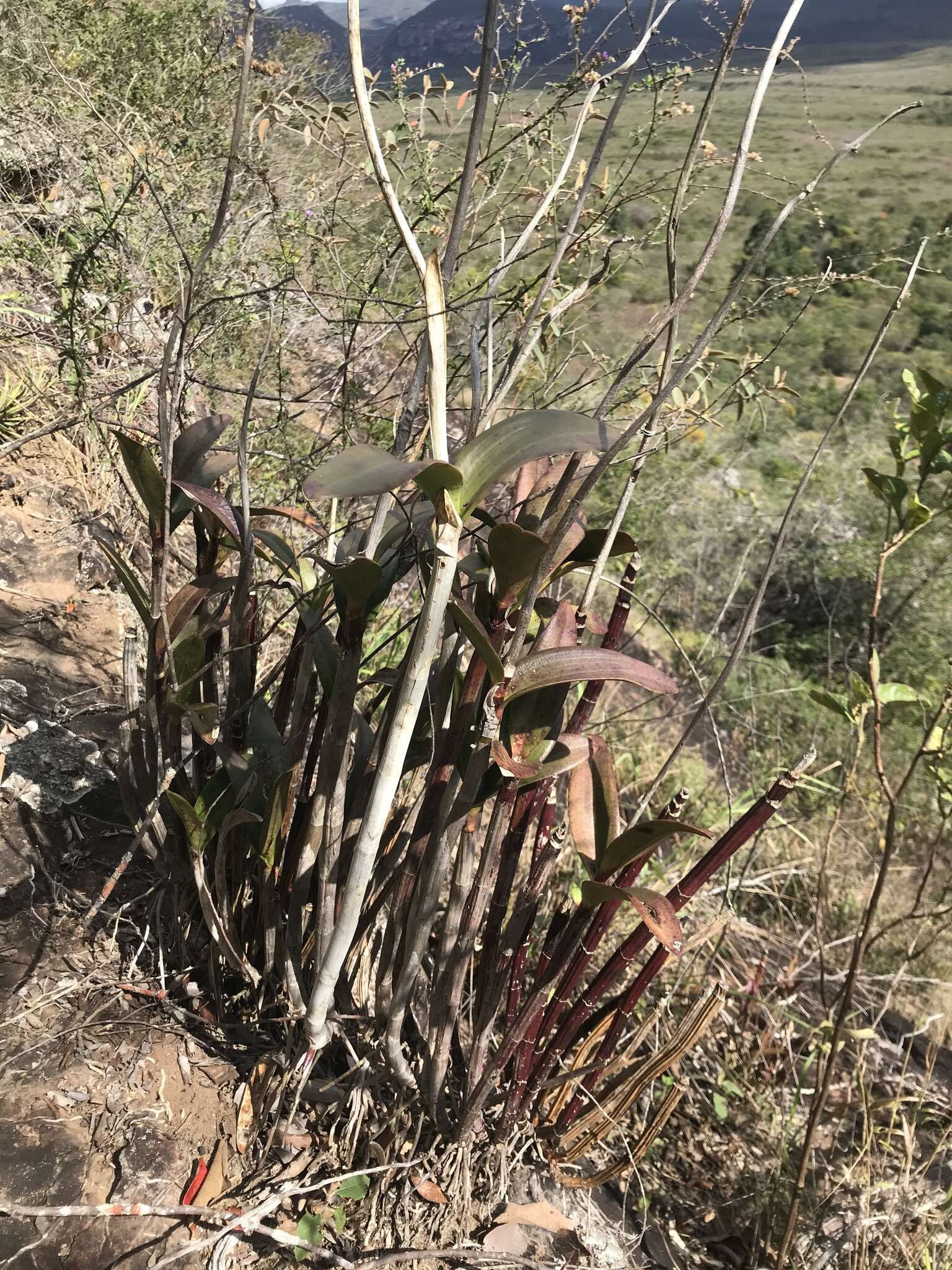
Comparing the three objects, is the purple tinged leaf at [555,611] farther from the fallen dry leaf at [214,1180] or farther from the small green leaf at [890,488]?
the fallen dry leaf at [214,1180]

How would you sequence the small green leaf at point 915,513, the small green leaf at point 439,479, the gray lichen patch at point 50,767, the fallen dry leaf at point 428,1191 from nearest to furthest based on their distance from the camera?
the small green leaf at point 439,479 → the fallen dry leaf at point 428,1191 → the small green leaf at point 915,513 → the gray lichen patch at point 50,767

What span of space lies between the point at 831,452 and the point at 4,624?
8.13 meters

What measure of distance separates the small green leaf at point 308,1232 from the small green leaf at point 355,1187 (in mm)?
41

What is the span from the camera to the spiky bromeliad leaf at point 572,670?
0.78 meters

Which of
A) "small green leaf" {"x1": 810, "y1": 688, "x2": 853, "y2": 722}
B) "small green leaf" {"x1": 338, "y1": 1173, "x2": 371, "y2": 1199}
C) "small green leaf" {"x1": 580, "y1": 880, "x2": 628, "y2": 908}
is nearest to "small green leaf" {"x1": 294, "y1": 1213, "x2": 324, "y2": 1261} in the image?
"small green leaf" {"x1": 338, "y1": 1173, "x2": 371, "y2": 1199}

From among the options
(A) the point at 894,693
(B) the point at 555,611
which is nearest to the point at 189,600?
(B) the point at 555,611

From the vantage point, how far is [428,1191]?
109cm

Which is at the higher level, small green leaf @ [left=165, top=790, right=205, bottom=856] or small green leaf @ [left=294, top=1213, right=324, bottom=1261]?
small green leaf @ [left=165, top=790, right=205, bottom=856]

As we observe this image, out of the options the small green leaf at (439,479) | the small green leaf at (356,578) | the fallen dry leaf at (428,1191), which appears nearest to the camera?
the small green leaf at (439,479)

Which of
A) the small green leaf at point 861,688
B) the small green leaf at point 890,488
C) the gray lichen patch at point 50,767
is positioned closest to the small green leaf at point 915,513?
the small green leaf at point 890,488

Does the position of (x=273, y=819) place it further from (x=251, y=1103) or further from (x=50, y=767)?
(x=50, y=767)

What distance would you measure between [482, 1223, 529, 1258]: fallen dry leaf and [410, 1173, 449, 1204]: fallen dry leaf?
8 centimetres

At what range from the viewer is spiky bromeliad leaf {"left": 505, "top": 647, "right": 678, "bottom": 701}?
78cm

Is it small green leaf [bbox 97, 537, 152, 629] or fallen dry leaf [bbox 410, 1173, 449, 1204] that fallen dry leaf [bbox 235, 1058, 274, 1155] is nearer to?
fallen dry leaf [bbox 410, 1173, 449, 1204]
